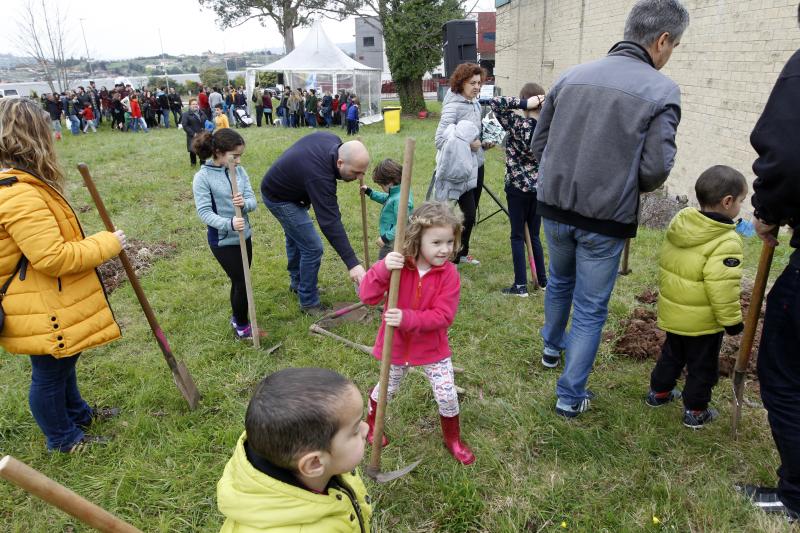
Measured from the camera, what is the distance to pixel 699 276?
3.01 m

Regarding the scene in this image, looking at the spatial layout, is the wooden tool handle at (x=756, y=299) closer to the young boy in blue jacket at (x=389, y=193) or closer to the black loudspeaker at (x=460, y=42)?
the young boy in blue jacket at (x=389, y=193)

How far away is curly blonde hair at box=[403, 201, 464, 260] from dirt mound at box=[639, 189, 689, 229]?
582cm

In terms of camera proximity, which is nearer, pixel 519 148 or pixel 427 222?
pixel 427 222

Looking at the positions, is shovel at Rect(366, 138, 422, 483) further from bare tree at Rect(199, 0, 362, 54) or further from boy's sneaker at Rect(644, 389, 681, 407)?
Answer: bare tree at Rect(199, 0, 362, 54)

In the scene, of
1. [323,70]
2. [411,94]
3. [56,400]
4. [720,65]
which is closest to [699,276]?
[56,400]

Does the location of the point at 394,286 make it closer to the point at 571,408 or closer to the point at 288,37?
the point at 571,408

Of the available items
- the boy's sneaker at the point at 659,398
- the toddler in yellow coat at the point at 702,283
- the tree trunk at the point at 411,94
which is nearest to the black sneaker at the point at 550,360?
the boy's sneaker at the point at 659,398

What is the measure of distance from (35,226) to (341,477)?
2.03m

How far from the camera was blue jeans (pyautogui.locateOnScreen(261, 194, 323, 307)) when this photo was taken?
4738mm

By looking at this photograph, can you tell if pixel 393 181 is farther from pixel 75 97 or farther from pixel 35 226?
pixel 75 97

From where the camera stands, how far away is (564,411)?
343 cm

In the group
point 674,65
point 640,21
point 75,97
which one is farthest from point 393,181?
point 75,97

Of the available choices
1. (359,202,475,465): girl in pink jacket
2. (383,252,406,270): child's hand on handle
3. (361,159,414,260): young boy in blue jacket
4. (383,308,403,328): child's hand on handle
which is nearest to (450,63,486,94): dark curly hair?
(361,159,414,260): young boy in blue jacket

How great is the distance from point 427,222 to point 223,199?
7.50 ft
